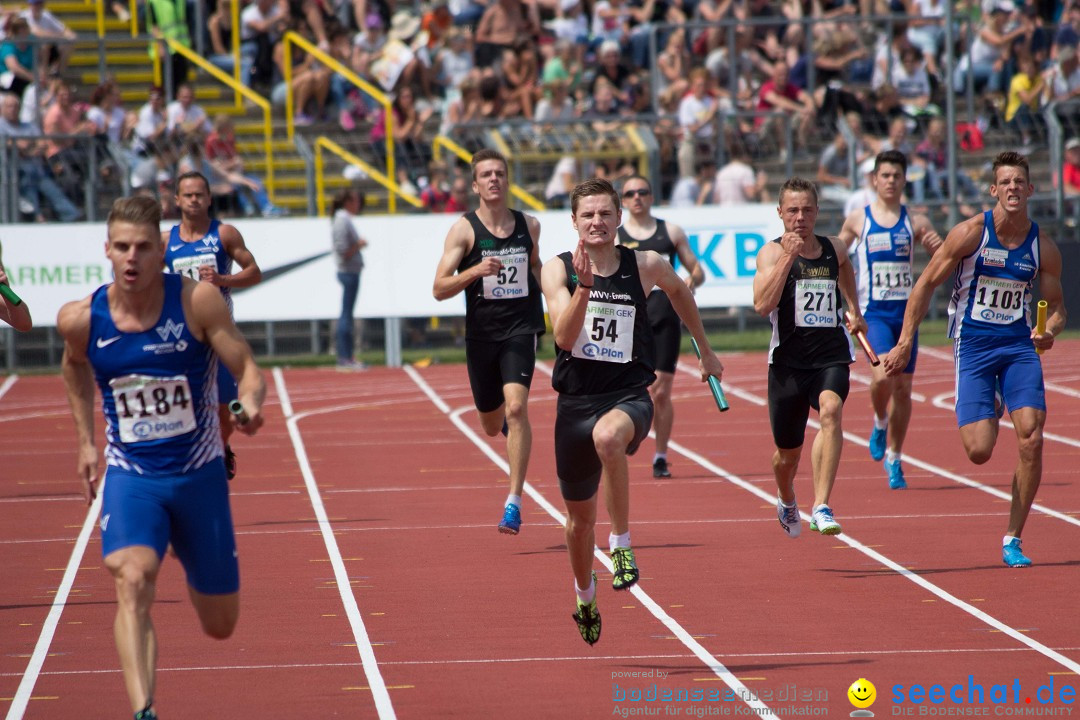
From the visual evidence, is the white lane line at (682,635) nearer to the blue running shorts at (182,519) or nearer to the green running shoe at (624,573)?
the green running shoe at (624,573)

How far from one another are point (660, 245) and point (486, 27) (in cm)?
1531

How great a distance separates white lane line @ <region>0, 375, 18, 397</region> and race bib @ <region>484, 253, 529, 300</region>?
10901mm

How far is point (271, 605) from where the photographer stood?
855cm

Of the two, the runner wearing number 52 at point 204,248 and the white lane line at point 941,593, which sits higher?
the runner wearing number 52 at point 204,248

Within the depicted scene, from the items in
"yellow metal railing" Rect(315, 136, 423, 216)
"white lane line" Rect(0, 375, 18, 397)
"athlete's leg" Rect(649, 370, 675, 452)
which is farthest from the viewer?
"yellow metal railing" Rect(315, 136, 423, 216)

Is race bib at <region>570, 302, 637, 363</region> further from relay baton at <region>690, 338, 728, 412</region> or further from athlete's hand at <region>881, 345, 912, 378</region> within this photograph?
athlete's hand at <region>881, 345, 912, 378</region>

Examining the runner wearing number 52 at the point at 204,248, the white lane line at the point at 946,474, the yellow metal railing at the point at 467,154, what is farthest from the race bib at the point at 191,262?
the yellow metal railing at the point at 467,154

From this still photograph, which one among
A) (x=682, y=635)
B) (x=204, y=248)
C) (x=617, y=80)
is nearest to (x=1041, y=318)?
(x=682, y=635)

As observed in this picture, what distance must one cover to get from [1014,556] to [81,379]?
5.21 metres

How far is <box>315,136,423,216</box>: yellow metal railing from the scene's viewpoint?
78.8 feet

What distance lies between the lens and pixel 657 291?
12.9 m

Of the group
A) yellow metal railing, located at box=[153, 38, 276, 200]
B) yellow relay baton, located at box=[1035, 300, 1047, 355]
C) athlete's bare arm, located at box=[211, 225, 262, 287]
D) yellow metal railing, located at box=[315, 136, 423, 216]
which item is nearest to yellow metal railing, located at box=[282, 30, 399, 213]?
yellow metal railing, located at box=[315, 136, 423, 216]

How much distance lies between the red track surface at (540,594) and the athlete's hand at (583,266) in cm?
162

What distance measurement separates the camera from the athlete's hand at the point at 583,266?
698cm
